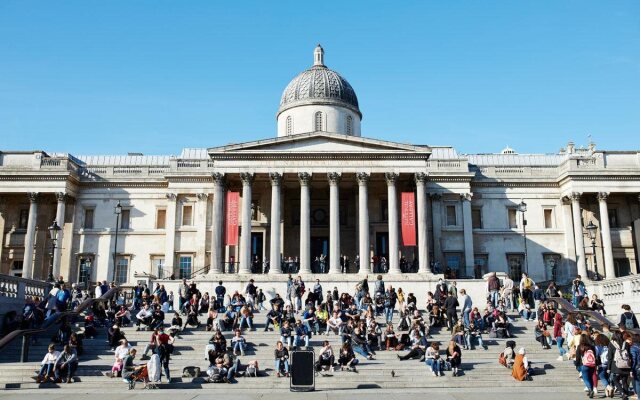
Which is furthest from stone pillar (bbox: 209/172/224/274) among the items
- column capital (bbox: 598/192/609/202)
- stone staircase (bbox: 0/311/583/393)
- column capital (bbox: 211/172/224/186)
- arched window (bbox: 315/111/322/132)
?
column capital (bbox: 598/192/609/202)

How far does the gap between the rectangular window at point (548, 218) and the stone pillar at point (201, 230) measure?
25.1 meters

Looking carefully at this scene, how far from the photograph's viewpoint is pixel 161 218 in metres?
43.8

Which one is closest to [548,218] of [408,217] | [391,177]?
[408,217]

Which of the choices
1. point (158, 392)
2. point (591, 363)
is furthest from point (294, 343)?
point (591, 363)

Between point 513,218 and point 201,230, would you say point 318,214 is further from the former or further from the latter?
point 513,218

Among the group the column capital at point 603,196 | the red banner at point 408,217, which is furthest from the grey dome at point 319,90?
the column capital at point 603,196

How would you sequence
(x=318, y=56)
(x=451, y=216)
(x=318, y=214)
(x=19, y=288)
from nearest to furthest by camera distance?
(x=19, y=288), (x=318, y=214), (x=451, y=216), (x=318, y=56)

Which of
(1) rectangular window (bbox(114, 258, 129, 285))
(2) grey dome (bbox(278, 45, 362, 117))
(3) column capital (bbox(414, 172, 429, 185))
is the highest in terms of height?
(2) grey dome (bbox(278, 45, 362, 117))

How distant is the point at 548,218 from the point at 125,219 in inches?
1251

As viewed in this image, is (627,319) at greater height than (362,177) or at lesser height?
lesser

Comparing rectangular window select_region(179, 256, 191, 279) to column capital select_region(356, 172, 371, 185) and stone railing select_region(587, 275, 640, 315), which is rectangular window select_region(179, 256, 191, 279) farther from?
stone railing select_region(587, 275, 640, 315)

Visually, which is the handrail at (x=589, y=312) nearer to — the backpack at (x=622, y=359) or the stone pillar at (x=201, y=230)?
the backpack at (x=622, y=359)

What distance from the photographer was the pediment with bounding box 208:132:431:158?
37375 millimetres

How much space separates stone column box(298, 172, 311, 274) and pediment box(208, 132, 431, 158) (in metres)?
1.70
